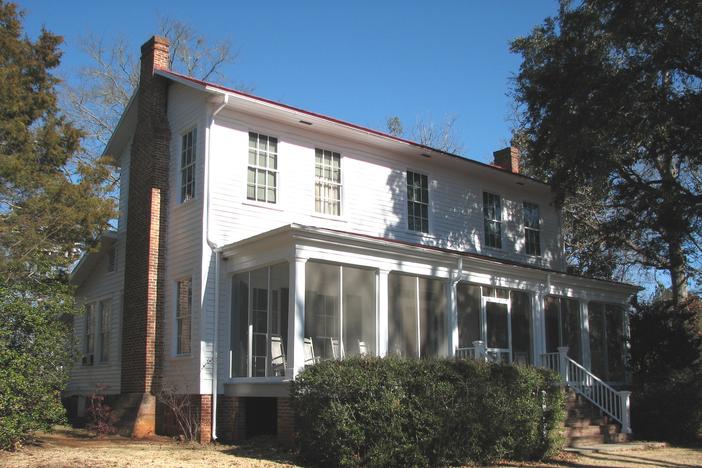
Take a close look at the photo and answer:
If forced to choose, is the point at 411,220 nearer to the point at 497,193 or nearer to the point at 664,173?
the point at 497,193

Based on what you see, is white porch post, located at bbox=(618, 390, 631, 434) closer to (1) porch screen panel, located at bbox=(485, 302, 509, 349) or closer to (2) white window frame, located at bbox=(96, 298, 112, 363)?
(1) porch screen panel, located at bbox=(485, 302, 509, 349)

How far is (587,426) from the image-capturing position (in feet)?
55.8

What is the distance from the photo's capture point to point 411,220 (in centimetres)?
2089

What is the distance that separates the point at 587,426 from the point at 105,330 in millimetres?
12878

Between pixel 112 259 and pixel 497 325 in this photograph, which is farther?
pixel 112 259

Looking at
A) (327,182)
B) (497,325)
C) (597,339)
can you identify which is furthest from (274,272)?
(597,339)

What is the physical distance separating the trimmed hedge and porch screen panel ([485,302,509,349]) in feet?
18.6

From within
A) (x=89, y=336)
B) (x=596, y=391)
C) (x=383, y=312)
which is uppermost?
(x=383, y=312)

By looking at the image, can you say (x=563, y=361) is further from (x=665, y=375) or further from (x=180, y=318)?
(x=180, y=318)

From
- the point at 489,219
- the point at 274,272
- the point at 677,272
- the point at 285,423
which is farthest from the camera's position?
the point at 677,272

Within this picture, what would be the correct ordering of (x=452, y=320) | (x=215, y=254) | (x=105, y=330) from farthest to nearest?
(x=105, y=330), (x=452, y=320), (x=215, y=254)

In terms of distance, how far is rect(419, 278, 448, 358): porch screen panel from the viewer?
1748cm

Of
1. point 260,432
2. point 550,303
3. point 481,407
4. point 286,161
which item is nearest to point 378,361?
point 481,407

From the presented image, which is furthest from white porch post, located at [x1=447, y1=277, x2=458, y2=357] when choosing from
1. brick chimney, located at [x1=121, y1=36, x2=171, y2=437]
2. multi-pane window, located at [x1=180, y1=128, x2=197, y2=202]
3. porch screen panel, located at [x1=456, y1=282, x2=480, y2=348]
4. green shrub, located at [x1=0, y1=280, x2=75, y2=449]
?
green shrub, located at [x1=0, y1=280, x2=75, y2=449]
